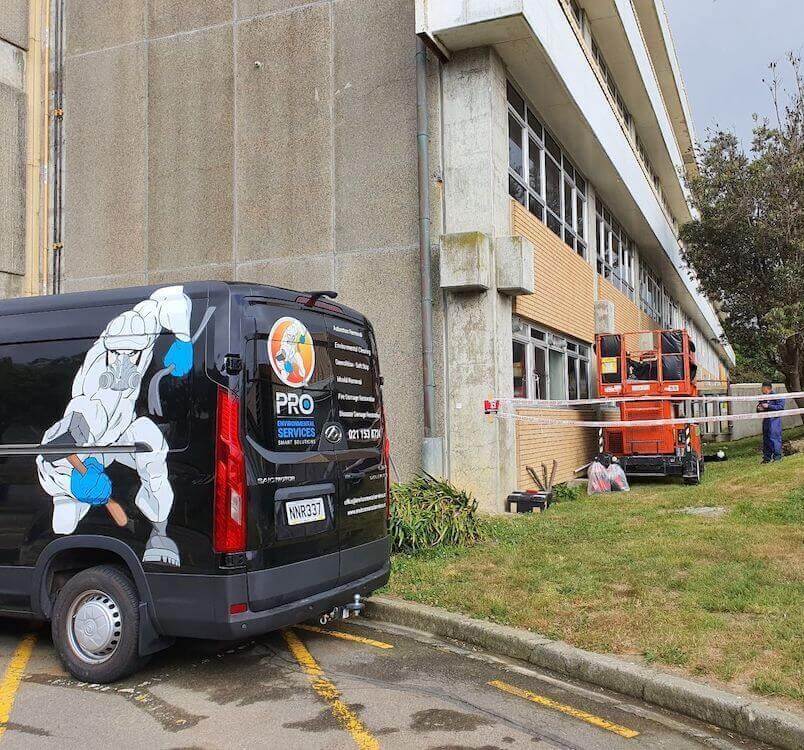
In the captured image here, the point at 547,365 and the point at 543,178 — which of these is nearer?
the point at 547,365

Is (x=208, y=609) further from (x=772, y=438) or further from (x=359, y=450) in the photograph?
(x=772, y=438)

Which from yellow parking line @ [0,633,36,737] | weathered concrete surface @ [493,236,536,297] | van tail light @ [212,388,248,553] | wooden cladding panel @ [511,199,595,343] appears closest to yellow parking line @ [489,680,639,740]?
van tail light @ [212,388,248,553]

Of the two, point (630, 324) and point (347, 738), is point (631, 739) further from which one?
point (630, 324)

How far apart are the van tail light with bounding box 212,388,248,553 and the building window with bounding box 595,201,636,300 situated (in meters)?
15.3

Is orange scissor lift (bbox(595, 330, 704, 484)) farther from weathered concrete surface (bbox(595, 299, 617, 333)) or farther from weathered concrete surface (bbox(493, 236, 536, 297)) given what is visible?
weathered concrete surface (bbox(493, 236, 536, 297))

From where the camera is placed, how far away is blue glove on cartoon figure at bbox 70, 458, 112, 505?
16.9 feet

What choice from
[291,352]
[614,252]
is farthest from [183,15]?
[614,252]

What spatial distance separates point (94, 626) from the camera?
5113mm

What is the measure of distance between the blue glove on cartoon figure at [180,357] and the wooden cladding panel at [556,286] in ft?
25.1

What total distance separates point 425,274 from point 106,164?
6745 millimetres

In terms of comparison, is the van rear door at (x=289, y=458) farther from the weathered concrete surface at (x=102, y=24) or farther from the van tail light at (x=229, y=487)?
the weathered concrete surface at (x=102, y=24)

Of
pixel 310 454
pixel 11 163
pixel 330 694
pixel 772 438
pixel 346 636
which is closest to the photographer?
pixel 330 694

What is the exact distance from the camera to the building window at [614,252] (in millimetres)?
19266

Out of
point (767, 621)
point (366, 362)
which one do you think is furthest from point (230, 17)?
point (767, 621)
